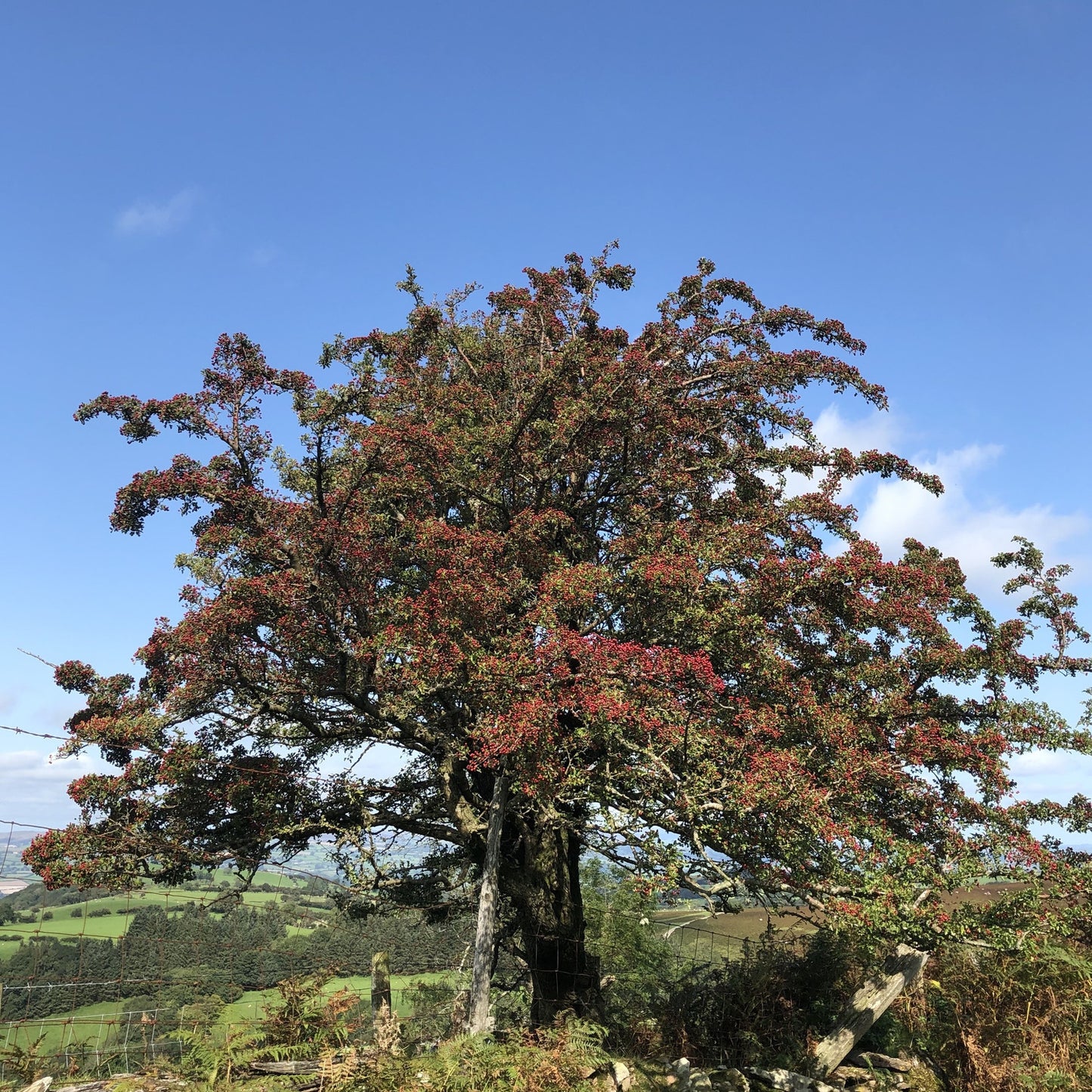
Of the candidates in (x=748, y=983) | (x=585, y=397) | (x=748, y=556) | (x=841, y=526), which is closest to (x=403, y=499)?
(x=585, y=397)

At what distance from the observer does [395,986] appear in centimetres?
1953

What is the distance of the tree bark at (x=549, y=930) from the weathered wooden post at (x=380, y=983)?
9.41 feet

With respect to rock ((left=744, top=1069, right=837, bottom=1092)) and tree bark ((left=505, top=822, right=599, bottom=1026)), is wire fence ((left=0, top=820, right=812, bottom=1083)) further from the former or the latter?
rock ((left=744, top=1069, right=837, bottom=1092))

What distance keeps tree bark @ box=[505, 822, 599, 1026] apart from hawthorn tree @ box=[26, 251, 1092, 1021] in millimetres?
57

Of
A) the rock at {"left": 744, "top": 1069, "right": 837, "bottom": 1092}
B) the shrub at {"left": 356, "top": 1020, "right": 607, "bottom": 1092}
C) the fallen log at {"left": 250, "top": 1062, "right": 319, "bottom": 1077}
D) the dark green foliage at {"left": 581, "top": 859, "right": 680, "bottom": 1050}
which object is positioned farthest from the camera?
the dark green foliage at {"left": 581, "top": 859, "right": 680, "bottom": 1050}

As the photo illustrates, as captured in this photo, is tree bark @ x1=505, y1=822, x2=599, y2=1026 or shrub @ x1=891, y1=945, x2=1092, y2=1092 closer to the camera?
shrub @ x1=891, y1=945, x2=1092, y2=1092

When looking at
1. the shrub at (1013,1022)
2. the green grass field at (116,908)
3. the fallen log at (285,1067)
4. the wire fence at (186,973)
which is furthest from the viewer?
the shrub at (1013,1022)

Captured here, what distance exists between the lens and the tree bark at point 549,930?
13320 mm

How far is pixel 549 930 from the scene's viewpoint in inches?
537

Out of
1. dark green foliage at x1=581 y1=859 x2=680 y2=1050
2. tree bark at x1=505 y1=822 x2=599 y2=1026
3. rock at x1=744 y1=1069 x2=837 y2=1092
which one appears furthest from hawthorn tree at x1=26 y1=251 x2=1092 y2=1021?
dark green foliage at x1=581 y1=859 x2=680 y2=1050

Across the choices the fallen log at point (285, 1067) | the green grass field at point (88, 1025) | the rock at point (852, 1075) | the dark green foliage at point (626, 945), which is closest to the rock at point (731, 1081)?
the rock at point (852, 1075)

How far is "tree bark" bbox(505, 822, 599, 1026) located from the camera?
43.7 ft

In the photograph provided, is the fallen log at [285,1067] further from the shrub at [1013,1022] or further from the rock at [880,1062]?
the rock at [880,1062]

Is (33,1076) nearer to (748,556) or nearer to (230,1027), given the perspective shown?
(230,1027)
